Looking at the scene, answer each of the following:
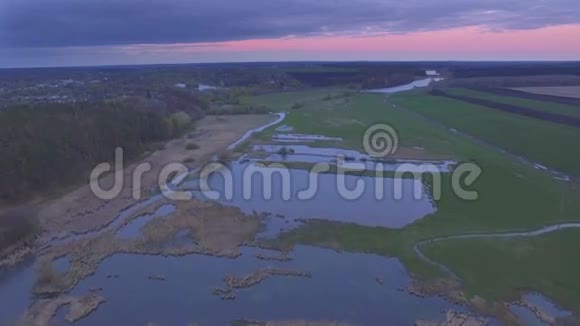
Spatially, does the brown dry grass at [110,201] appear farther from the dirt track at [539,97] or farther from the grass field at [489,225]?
the dirt track at [539,97]

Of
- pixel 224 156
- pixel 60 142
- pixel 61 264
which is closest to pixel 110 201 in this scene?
pixel 60 142

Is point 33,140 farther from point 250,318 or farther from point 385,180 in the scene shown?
point 385,180

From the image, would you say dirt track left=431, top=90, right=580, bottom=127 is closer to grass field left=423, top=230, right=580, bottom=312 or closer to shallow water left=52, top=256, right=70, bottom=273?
grass field left=423, top=230, right=580, bottom=312

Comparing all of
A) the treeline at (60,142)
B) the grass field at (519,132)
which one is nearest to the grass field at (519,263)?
the grass field at (519,132)

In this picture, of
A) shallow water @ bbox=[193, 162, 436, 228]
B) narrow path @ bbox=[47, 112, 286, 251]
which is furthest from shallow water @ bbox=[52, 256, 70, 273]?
shallow water @ bbox=[193, 162, 436, 228]

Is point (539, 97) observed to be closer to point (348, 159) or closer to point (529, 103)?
point (529, 103)

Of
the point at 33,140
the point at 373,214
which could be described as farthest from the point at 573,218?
the point at 33,140
